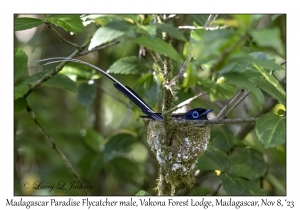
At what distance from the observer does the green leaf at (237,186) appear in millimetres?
2896

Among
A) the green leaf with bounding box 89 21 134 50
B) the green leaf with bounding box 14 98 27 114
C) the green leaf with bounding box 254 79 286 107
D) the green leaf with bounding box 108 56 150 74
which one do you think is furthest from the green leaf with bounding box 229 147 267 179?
the green leaf with bounding box 89 21 134 50

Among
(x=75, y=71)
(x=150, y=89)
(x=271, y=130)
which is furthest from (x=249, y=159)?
(x=271, y=130)

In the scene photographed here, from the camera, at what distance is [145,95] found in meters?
3.11

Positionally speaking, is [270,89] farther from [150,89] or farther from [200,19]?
[150,89]

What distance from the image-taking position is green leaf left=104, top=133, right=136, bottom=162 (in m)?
3.70

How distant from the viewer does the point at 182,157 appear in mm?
2660

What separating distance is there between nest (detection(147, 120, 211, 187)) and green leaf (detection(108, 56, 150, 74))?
18.6 inches

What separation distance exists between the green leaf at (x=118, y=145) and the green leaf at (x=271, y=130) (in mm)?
2022

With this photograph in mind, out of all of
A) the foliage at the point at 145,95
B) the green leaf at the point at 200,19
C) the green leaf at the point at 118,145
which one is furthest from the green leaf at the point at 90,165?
the green leaf at the point at 200,19

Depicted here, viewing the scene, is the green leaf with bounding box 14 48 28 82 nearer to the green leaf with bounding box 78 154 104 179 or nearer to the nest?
the nest

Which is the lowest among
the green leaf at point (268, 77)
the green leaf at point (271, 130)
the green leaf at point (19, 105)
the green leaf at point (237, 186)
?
the green leaf at point (237, 186)

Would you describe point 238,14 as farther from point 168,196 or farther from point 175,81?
point 168,196

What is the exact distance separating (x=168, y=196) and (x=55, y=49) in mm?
3053

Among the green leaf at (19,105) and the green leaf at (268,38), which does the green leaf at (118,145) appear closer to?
the green leaf at (19,105)
